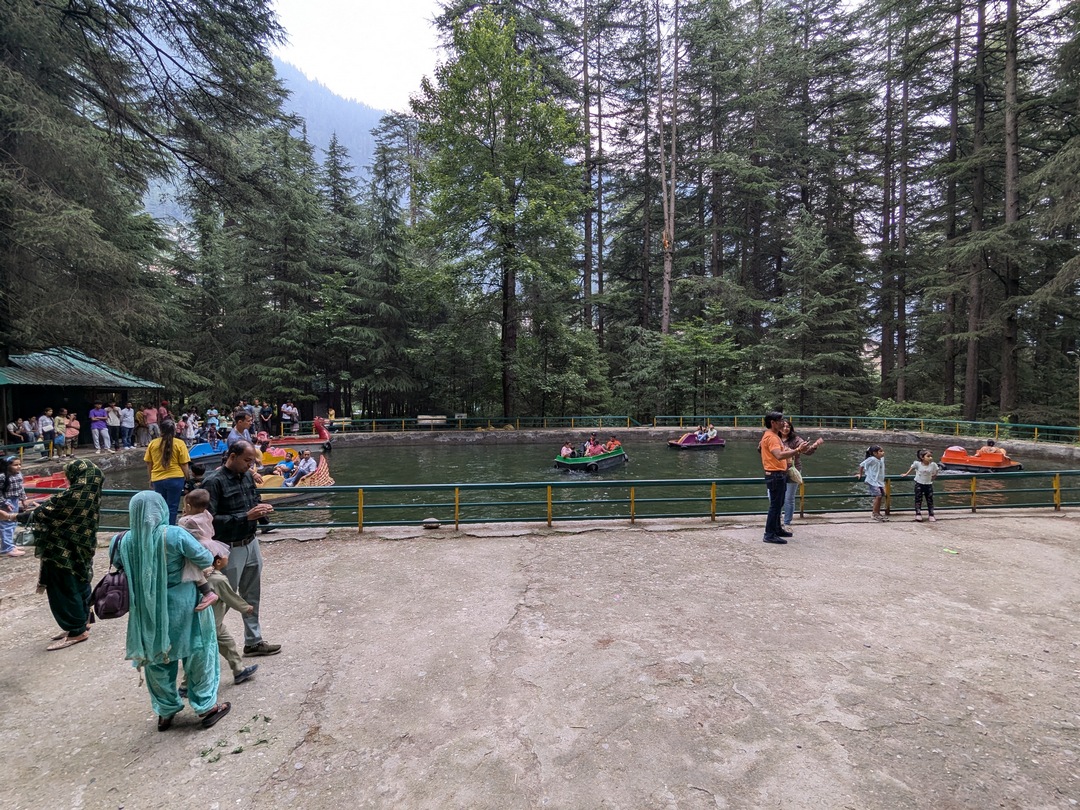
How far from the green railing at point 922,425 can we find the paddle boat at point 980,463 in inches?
212

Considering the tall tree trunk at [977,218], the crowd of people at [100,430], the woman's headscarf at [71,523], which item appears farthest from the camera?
the tall tree trunk at [977,218]

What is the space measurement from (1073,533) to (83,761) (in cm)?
1352

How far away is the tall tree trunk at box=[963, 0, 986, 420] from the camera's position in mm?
25609

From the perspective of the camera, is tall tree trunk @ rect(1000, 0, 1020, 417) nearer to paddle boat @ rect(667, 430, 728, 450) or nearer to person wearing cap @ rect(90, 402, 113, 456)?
paddle boat @ rect(667, 430, 728, 450)

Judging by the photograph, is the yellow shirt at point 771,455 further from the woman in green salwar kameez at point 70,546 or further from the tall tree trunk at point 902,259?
the tall tree trunk at point 902,259

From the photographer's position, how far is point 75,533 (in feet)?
15.1

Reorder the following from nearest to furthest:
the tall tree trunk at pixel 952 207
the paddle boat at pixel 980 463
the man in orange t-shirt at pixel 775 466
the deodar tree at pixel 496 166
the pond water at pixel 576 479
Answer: the man in orange t-shirt at pixel 775 466
the pond water at pixel 576 479
the paddle boat at pixel 980 463
the deodar tree at pixel 496 166
the tall tree trunk at pixel 952 207

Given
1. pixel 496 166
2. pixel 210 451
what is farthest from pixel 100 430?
pixel 496 166

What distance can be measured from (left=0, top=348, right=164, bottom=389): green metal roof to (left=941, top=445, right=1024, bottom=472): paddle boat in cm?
3344

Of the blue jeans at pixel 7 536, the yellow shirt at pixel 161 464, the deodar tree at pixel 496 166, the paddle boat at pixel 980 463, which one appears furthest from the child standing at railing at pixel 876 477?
the deodar tree at pixel 496 166

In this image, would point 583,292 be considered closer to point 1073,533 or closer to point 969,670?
point 1073,533

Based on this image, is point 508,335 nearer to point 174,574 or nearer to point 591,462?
point 591,462

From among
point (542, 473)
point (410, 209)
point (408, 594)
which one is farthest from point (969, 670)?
point (410, 209)

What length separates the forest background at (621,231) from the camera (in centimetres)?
1958
